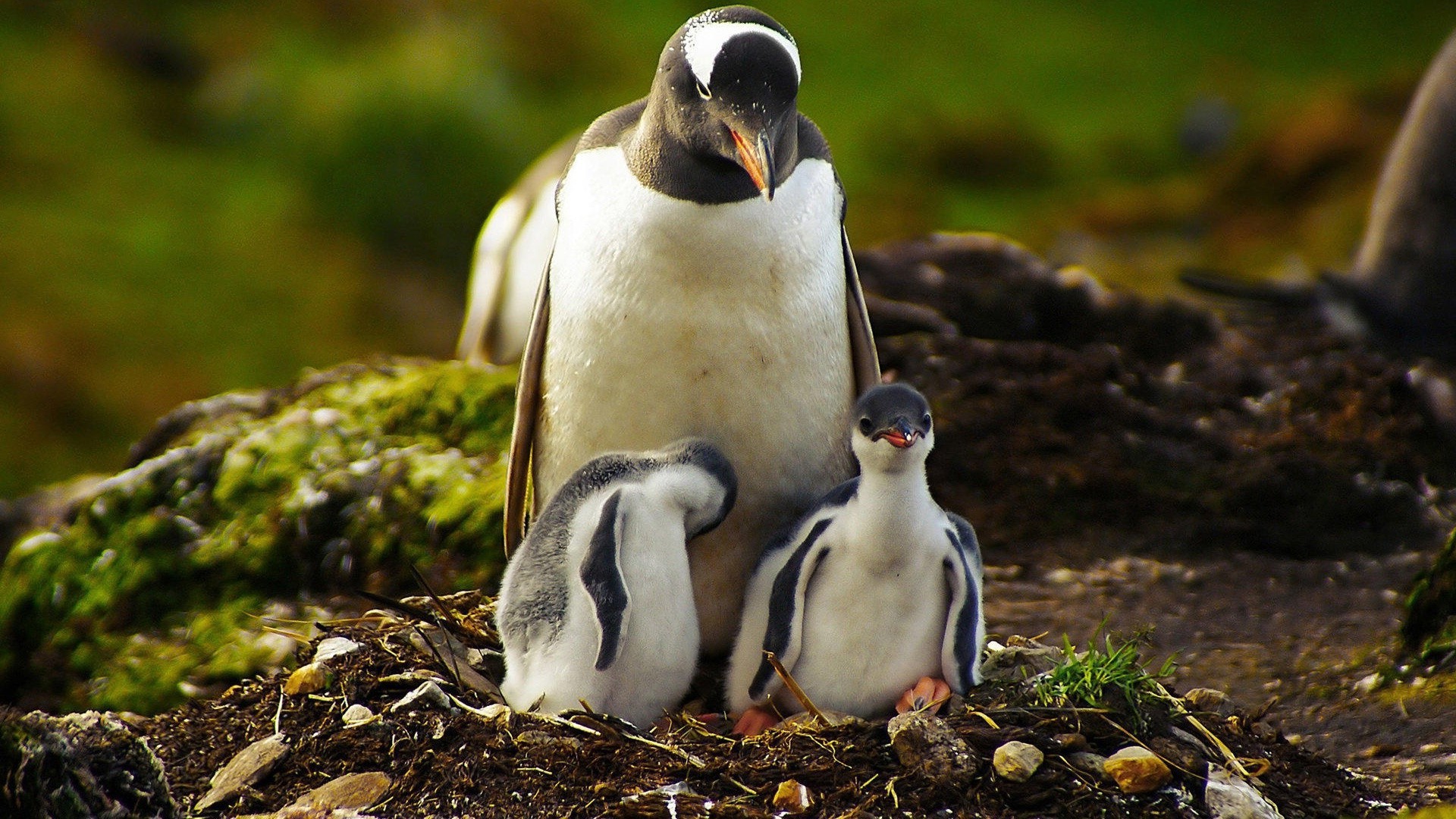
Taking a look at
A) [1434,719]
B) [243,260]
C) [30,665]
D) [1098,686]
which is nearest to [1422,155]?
[1434,719]

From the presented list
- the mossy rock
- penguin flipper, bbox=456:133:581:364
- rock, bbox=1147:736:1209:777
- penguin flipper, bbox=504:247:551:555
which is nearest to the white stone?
penguin flipper, bbox=504:247:551:555

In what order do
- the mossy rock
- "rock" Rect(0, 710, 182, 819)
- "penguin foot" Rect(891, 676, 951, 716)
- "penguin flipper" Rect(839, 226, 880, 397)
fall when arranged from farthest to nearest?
the mossy rock < "penguin flipper" Rect(839, 226, 880, 397) < "penguin foot" Rect(891, 676, 951, 716) < "rock" Rect(0, 710, 182, 819)

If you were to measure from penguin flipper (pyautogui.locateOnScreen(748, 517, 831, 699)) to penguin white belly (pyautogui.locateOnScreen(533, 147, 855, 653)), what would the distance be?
0.36 metres

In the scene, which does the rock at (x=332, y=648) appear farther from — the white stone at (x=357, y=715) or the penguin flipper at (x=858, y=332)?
the penguin flipper at (x=858, y=332)

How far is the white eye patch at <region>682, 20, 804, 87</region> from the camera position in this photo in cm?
271

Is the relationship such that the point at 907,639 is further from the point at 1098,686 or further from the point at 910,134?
the point at 910,134

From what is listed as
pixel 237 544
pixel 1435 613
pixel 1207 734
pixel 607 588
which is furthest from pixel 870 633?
pixel 237 544

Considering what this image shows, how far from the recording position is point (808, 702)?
2645 mm

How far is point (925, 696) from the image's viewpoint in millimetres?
2697

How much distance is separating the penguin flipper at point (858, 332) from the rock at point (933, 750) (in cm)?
106

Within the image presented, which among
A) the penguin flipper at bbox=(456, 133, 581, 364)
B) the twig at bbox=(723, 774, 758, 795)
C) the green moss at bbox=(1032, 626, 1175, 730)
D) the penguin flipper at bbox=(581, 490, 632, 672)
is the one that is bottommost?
the twig at bbox=(723, 774, 758, 795)

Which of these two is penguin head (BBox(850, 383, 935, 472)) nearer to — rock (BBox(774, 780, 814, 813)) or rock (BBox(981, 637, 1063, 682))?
rock (BBox(981, 637, 1063, 682))

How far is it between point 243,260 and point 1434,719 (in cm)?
1328

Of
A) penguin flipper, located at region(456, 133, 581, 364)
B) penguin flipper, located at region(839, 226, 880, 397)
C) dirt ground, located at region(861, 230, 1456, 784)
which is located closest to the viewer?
penguin flipper, located at region(839, 226, 880, 397)
